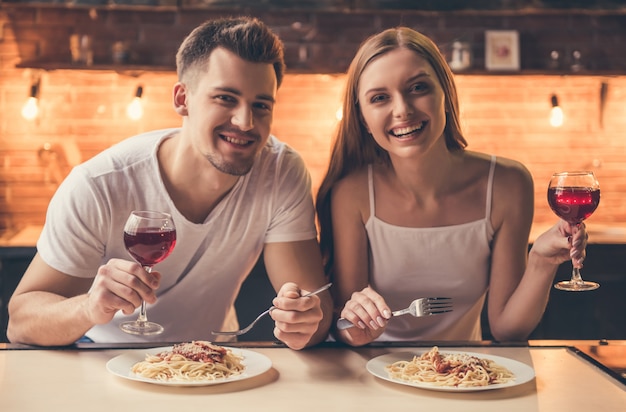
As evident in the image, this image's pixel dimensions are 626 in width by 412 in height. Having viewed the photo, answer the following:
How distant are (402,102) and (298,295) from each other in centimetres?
66

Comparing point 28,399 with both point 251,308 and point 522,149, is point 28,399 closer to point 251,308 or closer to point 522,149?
point 251,308

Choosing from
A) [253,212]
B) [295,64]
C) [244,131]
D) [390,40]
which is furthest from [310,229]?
[295,64]

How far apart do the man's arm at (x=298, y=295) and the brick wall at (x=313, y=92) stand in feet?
8.33

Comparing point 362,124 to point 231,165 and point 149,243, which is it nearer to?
point 231,165

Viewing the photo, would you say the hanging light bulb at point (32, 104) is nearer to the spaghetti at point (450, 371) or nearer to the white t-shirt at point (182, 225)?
the white t-shirt at point (182, 225)

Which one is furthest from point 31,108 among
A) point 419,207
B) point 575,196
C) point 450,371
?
point 450,371

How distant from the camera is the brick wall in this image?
4.71m

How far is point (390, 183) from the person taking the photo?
2340 mm

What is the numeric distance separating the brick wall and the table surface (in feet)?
10.2

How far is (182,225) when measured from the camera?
2.17 metres

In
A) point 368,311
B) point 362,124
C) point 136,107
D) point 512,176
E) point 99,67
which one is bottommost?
point 368,311

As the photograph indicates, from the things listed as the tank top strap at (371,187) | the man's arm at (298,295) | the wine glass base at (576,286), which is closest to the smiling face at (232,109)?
the man's arm at (298,295)

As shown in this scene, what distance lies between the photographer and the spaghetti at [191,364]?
60.7 inches

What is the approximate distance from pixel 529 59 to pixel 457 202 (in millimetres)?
2781
